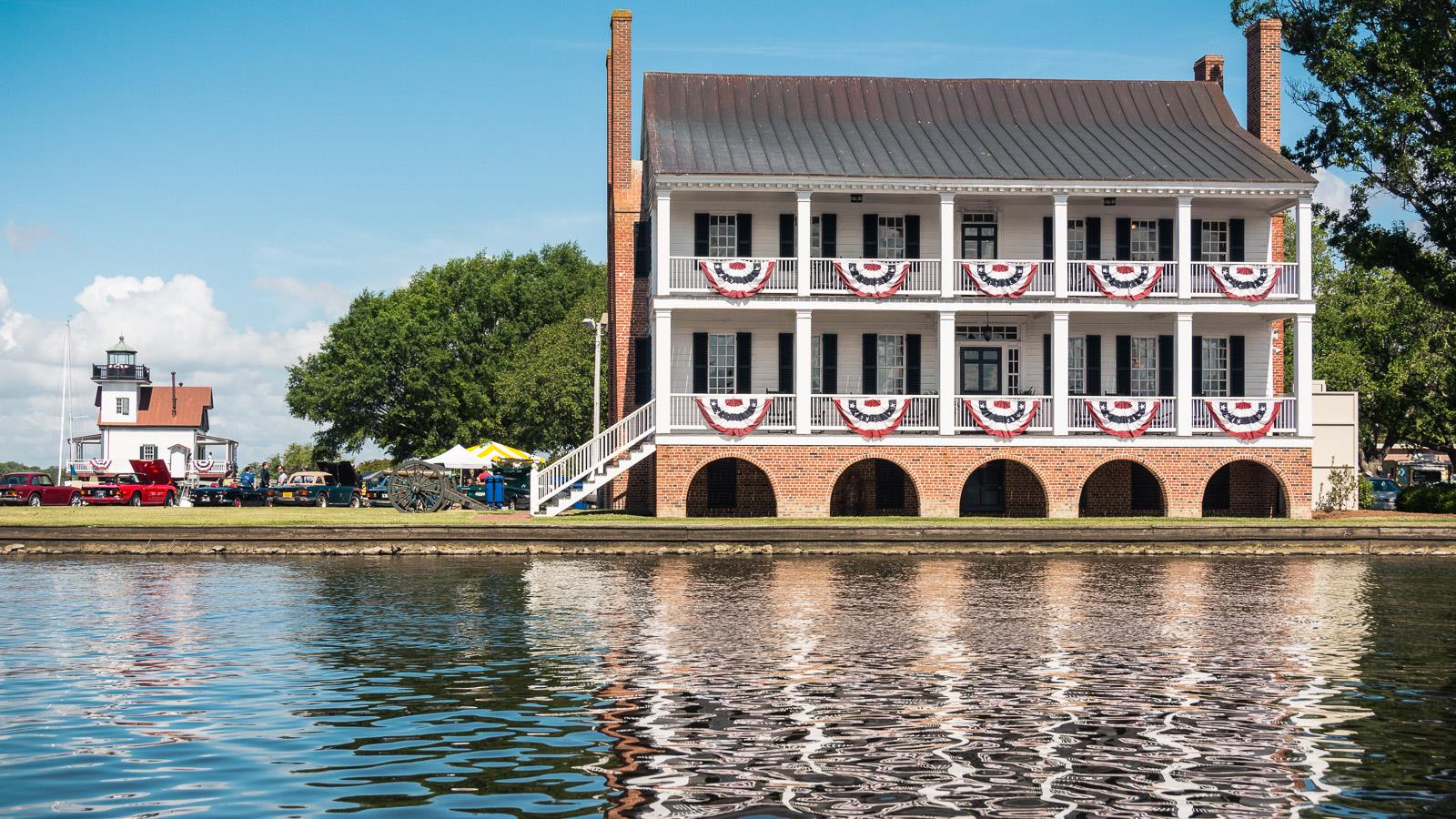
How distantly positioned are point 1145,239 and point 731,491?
13240mm

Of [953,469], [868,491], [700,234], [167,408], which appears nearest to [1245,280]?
[953,469]

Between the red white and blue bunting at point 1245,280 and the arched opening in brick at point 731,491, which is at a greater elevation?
the red white and blue bunting at point 1245,280

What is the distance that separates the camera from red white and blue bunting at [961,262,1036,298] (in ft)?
119

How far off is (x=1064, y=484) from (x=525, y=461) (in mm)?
26396

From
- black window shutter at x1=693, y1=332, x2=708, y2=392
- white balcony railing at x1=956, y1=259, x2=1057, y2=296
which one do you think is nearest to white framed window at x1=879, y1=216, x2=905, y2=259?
white balcony railing at x1=956, y1=259, x2=1057, y2=296

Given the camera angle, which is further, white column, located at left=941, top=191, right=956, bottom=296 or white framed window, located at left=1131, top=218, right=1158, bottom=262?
white framed window, located at left=1131, top=218, right=1158, bottom=262

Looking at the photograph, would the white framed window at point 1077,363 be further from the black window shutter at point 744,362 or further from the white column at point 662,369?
Result: the white column at point 662,369

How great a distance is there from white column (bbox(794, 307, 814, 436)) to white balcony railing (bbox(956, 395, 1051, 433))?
12.4 ft

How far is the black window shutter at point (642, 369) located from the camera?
4000 centimetres

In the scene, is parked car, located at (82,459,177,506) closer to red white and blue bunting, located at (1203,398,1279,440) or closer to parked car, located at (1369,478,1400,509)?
red white and blue bunting, located at (1203,398,1279,440)

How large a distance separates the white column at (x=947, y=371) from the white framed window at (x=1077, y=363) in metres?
3.84

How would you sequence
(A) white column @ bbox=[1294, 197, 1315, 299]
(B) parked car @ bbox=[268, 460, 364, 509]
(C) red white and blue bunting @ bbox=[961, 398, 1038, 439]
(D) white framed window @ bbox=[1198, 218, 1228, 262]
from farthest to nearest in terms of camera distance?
(B) parked car @ bbox=[268, 460, 364, 509], (D) white framed window @ bbox=[1198, 218, 1228, 262], (A) white column @ bbox=[1294, 197, 1315, 299], (C) red white and blue bunting @ bbox=[961, 398, 1038, 439]

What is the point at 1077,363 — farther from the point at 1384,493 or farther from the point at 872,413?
the point at 1384,493

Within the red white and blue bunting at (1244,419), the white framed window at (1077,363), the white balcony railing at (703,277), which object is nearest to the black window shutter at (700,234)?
the white balcony railing at (703,277)
